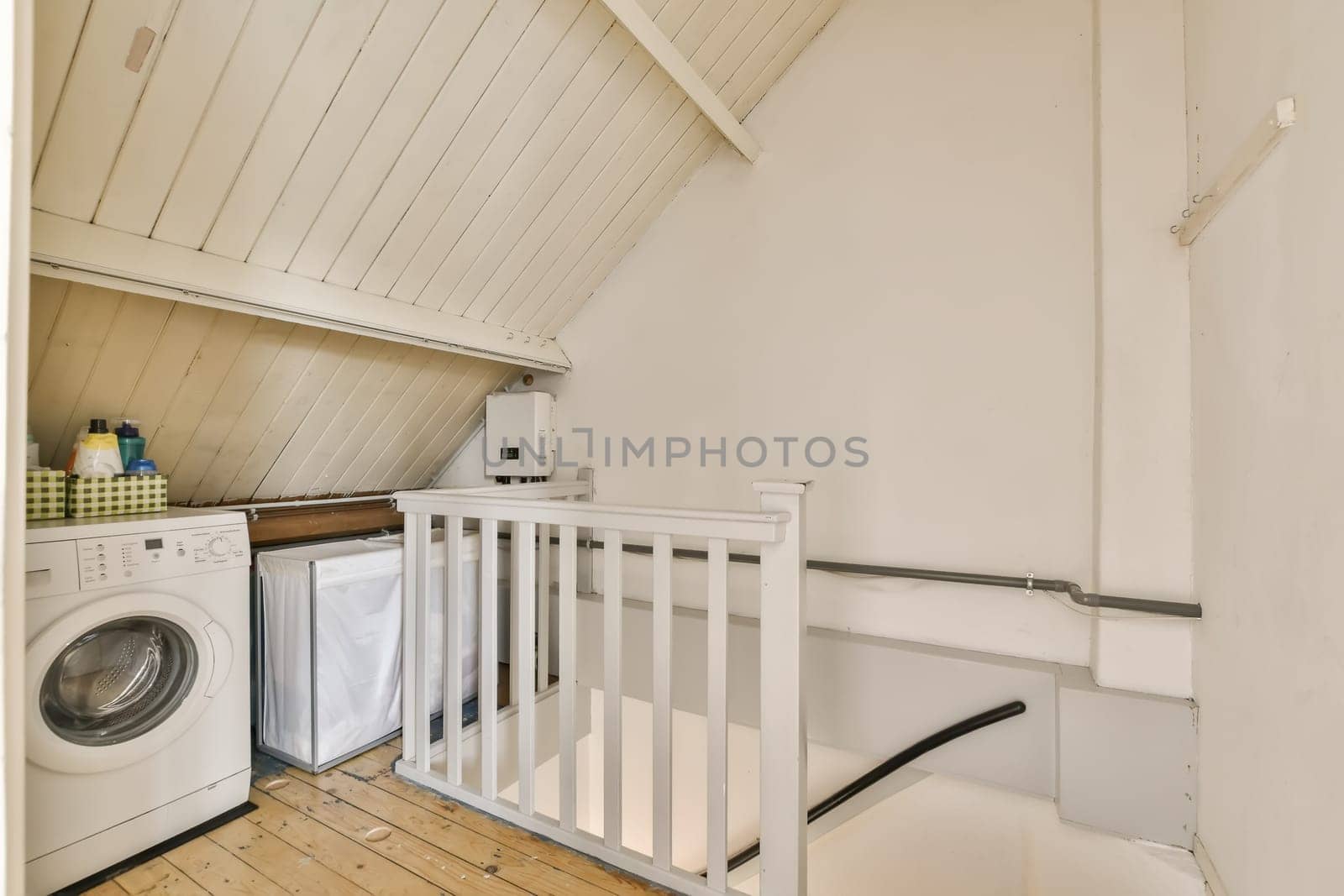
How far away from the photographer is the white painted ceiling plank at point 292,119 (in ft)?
4.70

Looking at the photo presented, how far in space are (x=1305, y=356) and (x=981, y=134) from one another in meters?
1.34

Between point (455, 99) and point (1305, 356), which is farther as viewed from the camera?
point (455, 99)

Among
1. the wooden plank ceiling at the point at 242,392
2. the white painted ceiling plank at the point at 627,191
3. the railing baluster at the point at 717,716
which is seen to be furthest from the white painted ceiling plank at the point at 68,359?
the railing baluster at the point at 717,716

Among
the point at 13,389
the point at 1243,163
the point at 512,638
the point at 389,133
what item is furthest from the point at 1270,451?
the point at 512,638

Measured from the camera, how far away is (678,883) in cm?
145

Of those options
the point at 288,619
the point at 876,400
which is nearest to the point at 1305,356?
the point at 876,400

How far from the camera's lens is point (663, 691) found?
4.81 ft

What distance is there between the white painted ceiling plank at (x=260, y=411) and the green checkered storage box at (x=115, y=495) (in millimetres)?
343

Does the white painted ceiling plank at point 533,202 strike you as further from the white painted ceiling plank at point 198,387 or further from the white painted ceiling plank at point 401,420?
the white painted ceiling plank at point 198,387

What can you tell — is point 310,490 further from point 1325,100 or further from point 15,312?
point 1325,100

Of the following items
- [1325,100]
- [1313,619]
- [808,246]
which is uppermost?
[808,246]

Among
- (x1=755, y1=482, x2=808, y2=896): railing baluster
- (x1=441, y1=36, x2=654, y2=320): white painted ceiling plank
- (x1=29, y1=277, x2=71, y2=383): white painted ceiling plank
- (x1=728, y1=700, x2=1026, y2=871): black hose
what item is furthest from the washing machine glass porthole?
(x1=728, y1=700, x2=1026, y2=871): black hose

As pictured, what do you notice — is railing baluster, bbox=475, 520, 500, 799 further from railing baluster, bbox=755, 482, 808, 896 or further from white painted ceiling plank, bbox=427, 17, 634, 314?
white painted ceiling plank, bbox=427, 17, 634, 314

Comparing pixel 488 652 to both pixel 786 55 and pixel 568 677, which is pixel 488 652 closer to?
pixel 568 677
